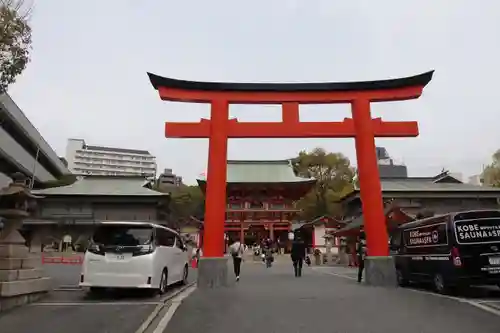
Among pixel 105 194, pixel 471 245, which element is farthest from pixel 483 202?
pixel 105 194

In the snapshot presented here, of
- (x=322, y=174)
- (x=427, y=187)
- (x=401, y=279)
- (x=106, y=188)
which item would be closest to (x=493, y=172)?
(x=427, y=187)

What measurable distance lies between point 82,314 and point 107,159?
12580 cm

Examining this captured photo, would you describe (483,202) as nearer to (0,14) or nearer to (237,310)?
(237,310)

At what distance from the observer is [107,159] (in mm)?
127562

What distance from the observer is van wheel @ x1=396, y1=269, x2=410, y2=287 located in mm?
13680

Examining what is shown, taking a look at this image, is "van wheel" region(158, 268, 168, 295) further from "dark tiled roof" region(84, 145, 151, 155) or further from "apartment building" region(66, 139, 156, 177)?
"dark tiled roof" region(84, 145, 151, 155)

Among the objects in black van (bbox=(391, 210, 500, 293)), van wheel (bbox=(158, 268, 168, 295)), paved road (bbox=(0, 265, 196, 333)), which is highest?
black van (bbox=(391, 210, 500, 293))

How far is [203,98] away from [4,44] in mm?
6375

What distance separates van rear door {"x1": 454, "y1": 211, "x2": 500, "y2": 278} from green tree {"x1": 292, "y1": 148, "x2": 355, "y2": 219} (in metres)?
37.1

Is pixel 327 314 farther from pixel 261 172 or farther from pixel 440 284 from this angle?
pixel 261 172

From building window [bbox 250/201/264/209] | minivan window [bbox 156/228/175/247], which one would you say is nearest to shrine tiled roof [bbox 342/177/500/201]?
building window [bbox 250/201/264/209]

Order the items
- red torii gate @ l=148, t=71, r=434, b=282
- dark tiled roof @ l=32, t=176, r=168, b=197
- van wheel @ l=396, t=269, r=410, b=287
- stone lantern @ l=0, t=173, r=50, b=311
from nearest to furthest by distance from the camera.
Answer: stone lantern @ l=0, t=173, r=50, b=311 < van wheel @ l=396, t=269, r=410, b=287 < red torii gate @ l=148, t=71, r=434, b=282 < dark tiled roof @ l=32, t=176, r=168, b=197

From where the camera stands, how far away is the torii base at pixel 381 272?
13273mm

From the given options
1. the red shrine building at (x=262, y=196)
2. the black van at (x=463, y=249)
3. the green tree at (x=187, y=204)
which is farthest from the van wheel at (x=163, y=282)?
the green tree at (x=187, y=204)
